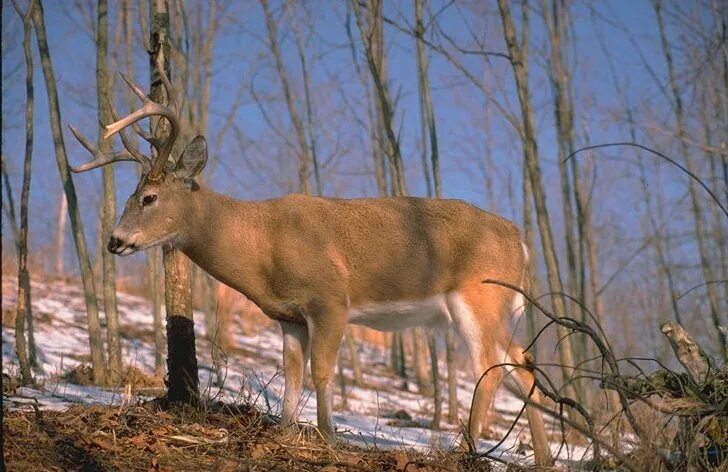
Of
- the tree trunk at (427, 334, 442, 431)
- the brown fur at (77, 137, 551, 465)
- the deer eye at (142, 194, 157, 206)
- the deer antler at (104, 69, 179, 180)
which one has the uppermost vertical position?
the deer antler at (104, 69, 179, 180)

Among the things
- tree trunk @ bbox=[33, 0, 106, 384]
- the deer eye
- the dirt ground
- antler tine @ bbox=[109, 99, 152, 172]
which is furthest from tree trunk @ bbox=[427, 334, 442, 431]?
the dirt ground

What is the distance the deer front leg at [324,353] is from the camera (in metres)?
5.88

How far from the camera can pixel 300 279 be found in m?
6.24

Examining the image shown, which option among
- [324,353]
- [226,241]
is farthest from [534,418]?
[226,241]

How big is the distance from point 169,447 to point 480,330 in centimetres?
315

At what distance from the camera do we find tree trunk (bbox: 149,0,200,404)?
5.86 meters

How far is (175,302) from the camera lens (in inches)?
238

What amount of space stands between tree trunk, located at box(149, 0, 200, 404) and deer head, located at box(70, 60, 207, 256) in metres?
0.18

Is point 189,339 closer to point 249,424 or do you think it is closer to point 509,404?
point 249,424

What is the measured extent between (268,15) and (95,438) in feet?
50.2

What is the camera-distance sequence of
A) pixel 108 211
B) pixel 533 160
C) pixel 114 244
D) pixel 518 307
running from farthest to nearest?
1. pixel 533 160
2. pixel 108 211
3. pixel 518 307
4. pixel 114 244

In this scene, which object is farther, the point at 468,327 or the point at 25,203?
A: the point at 25,203

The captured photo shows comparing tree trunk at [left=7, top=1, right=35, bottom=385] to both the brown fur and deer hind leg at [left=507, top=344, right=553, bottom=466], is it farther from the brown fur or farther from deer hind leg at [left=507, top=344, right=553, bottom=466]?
deer hind leg at [left=507, top=344, right=553, bottom=466]

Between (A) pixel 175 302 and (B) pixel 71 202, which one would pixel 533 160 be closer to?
(B) pixel 71 202
